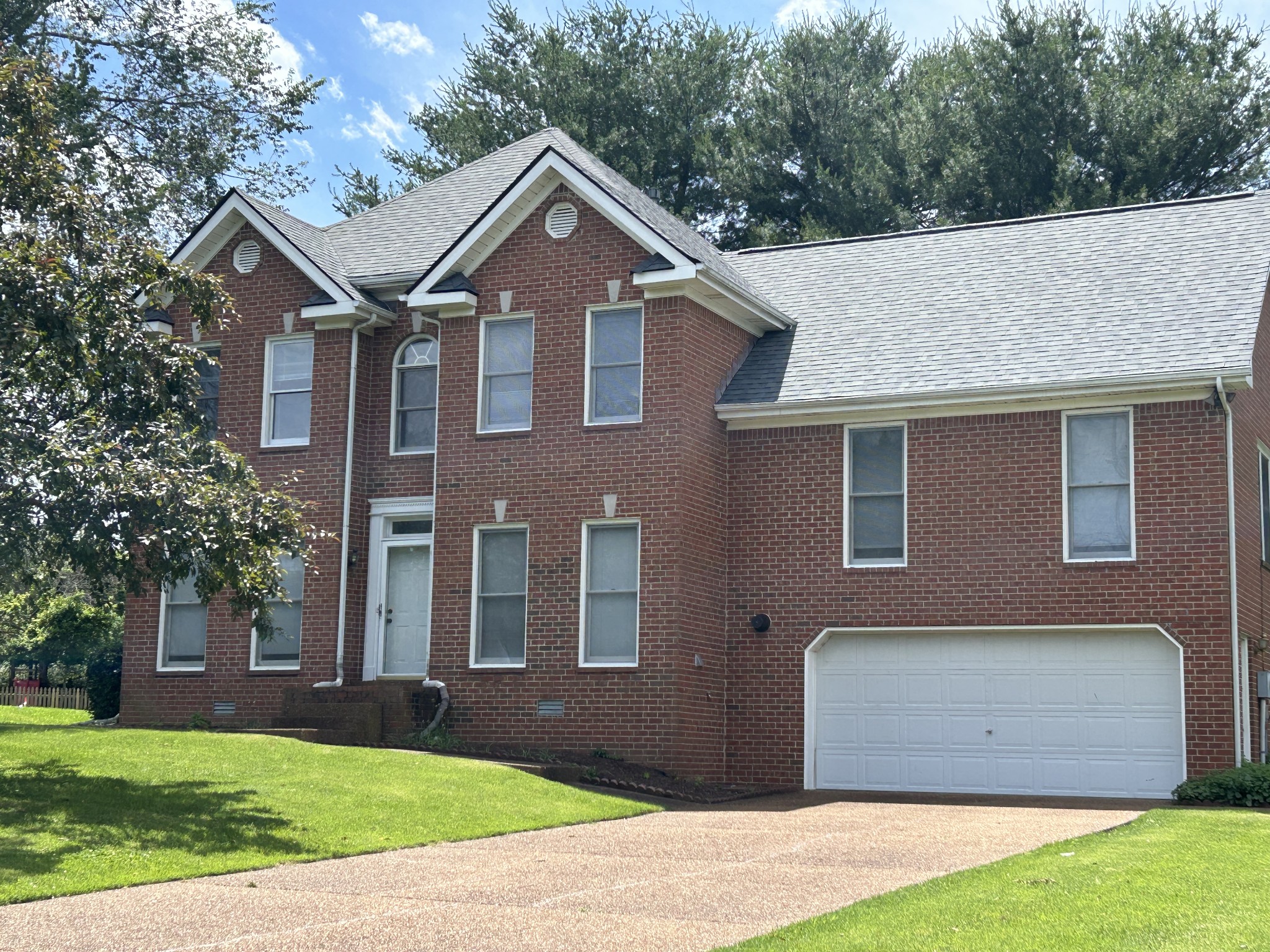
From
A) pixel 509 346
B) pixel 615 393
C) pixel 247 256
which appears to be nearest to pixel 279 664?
pixel 509 346

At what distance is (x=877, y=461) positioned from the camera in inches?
825

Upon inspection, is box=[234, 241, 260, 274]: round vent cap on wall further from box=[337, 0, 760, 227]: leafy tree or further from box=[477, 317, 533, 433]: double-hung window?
box=[337, 0, 760, 227]: leafy tree

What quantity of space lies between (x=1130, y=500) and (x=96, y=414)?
41.2 ft

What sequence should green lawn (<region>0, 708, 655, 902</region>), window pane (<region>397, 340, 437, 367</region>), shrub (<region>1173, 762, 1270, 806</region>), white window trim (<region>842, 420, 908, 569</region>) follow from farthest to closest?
window pane (<region>397, 340, 437, 367</region>), white window trim (<region>842, 420, 908, 569</region>), shrub (<region>1173, 762, 1270, 806</region>), green lawn (<region>0, 708, 655, 902</region>)

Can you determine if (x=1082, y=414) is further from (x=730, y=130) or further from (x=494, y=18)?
(x=494, y=18)

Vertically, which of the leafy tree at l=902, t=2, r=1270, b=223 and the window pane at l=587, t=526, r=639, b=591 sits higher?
the leafy tree at l=902, t=2, r=1270, b=223

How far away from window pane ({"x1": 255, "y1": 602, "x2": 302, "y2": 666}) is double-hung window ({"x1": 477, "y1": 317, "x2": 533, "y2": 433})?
167 inches

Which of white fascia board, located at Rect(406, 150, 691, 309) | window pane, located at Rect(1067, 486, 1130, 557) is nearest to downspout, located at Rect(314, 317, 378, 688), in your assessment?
white fascia board, located at Rect(406, 150, 691, 309)

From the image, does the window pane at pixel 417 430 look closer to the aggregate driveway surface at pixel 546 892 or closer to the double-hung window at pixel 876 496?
the double-hung window at pixel 876 496

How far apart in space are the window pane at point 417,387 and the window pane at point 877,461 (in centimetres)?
649

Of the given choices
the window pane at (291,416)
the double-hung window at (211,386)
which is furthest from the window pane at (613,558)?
the double-hung window at (211,386)

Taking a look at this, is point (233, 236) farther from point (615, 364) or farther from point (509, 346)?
point (615, 364)

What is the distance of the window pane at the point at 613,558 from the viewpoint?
823 inches

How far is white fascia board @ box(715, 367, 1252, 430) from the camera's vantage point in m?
18.9
